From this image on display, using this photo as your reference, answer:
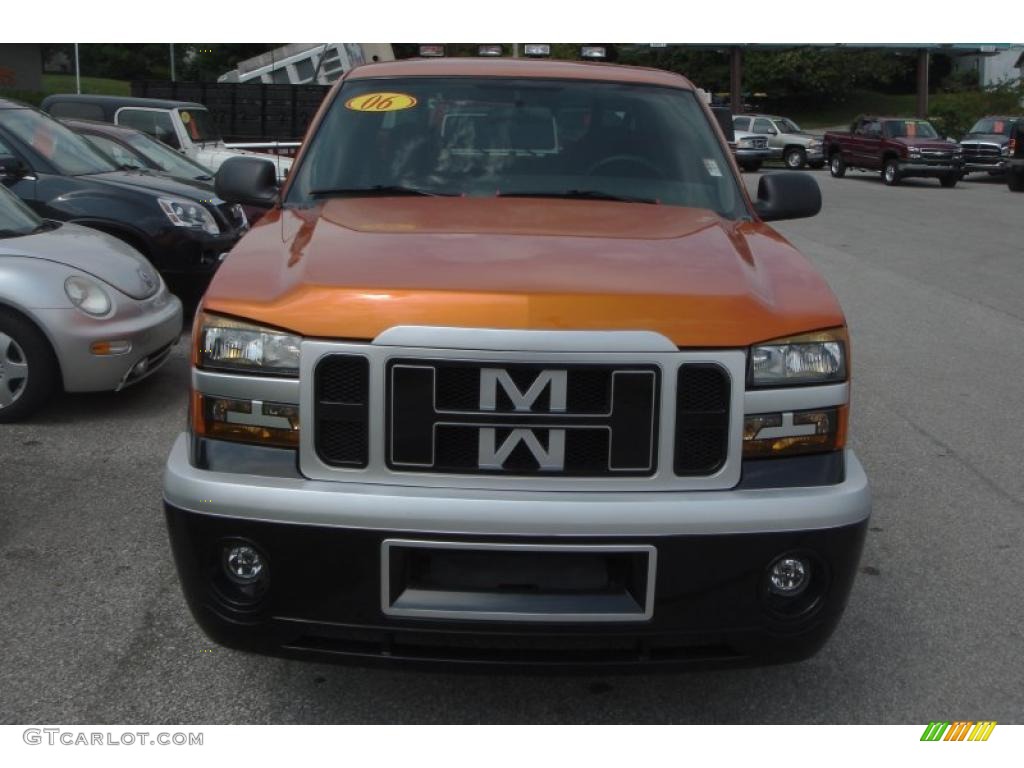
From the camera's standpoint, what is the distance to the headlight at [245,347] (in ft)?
9.47

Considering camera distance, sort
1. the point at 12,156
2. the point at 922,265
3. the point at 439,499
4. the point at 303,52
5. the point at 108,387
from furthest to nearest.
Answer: the point at 303,52 → the point at 922,265 → the point at 12,156 → the point at 108,387 → the point at 439,499

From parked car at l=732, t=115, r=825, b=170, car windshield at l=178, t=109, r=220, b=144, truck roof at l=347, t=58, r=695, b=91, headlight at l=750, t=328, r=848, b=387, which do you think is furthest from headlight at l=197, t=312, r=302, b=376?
parked car at l=732, t=115, r=825, b=170

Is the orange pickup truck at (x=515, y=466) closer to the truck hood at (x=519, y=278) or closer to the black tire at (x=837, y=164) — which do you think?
the truck hood at (x=519, y=278)

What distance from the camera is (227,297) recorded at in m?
3.00

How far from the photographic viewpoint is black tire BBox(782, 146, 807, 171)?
124ft

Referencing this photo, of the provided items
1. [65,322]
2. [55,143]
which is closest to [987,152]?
[55,143]

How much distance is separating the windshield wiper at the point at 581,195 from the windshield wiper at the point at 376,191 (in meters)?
0.24

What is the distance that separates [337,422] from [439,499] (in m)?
0.32

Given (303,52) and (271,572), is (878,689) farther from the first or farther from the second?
(303,52)

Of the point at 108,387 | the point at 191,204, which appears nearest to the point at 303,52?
the point at 191,204

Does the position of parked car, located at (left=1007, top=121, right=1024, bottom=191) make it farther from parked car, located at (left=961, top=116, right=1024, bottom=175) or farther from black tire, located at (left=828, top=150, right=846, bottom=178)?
black tire, located at (left=828, top=150, right=846, bottom=178)
